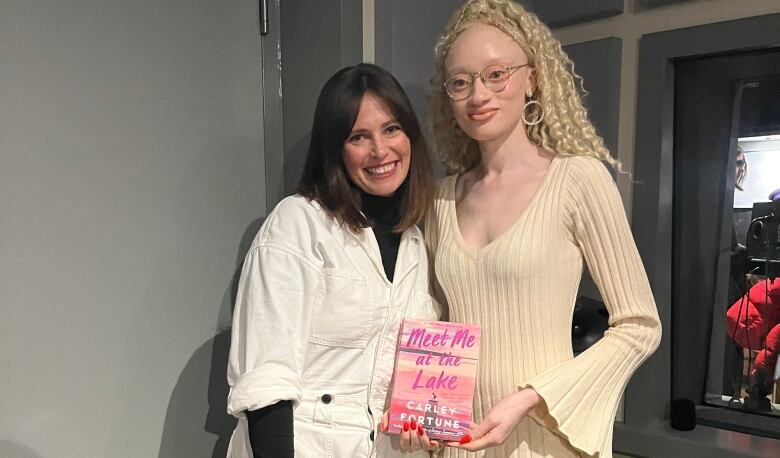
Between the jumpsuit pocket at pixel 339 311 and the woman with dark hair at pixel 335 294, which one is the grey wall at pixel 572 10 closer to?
the woman with dark hair at pixel 335 294

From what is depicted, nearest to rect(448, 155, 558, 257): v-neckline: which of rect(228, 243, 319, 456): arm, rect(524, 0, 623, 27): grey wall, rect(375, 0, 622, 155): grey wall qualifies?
rect(228, 243, 319, 456): arm

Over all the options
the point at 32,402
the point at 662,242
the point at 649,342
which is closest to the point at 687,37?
the point at 662,242

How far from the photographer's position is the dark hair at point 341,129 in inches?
48.1

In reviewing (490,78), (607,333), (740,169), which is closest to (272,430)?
(607,333)

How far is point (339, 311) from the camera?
117 centimetres

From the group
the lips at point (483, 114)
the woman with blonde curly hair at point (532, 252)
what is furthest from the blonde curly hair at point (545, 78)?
the lips at point (483, 114)

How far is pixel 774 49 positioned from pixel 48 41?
1812mm

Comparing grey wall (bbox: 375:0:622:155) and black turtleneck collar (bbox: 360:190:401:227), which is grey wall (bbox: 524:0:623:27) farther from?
black turtleneck collar (bbox: 360:190:401:227)

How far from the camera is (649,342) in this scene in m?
1.19

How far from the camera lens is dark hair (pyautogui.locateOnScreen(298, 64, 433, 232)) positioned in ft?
4.00

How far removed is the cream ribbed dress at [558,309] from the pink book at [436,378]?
111 mm

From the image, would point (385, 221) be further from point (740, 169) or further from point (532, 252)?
point (740, 169)

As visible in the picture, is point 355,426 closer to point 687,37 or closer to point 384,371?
point 384,371

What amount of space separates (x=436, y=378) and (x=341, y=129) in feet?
1.72
